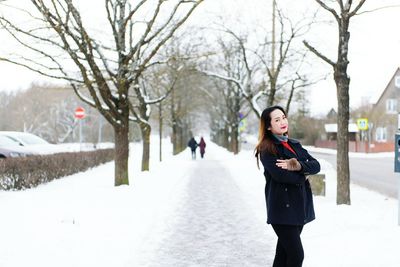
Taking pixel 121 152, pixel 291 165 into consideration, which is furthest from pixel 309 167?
pixel 121 152

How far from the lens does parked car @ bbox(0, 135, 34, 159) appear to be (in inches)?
614

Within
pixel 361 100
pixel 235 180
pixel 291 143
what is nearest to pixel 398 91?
pixel 361 100

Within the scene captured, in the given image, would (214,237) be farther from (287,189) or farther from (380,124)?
(380,124)

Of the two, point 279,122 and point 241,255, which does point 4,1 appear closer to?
point 241,255

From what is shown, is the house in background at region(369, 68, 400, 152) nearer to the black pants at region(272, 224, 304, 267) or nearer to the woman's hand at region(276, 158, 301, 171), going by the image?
the black pants at region(272, 224, 304, 267)

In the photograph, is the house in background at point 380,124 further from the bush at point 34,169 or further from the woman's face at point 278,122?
the woman's face at point 278,122

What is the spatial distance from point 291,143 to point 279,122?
23 centimetres

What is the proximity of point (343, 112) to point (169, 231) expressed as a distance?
4473mm

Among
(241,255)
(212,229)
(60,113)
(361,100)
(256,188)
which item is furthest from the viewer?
(361,100)

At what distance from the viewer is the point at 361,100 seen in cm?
9406

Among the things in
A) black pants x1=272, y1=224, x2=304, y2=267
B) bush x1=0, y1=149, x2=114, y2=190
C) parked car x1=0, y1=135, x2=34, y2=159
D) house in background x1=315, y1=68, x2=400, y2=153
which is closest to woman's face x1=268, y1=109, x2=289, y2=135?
black pants x1=272, y1=224, x2=304, y2=267

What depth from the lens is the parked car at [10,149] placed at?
1560 cm

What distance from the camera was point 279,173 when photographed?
3.64 metres

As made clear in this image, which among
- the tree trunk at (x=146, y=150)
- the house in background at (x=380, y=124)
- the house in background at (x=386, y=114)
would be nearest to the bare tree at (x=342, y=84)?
the tree trunk at (x=146, y=150)
